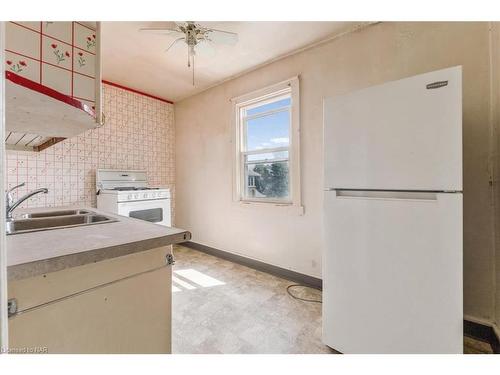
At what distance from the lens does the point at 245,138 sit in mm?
3123

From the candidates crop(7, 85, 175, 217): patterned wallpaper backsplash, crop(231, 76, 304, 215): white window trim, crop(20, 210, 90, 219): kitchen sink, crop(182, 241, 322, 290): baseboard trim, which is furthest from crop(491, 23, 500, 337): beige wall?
crop(7, 85, 175, 217): patterned wallpaper backsplash

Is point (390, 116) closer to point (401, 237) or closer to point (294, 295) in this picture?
point (401, 237)

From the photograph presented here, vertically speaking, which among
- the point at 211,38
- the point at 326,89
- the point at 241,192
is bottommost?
the point at 241,192

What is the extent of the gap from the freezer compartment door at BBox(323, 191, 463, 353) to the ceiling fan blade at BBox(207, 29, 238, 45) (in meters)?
1.58

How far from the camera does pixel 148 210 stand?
9.86ft

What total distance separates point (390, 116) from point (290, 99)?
5.05 ft

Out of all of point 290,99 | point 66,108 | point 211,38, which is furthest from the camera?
point 290,99

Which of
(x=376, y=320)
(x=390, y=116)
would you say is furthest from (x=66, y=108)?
(x=376, y=320)

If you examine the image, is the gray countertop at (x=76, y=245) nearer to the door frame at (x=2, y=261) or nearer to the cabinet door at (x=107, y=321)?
the cabinet door at (x=107, y=321)

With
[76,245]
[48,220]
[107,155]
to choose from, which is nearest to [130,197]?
[107,155]

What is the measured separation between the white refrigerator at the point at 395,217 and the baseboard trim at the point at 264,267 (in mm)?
926

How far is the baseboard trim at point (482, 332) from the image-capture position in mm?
1483

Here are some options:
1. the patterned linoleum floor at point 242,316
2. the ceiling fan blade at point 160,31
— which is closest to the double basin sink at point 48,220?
the patterned linoleum floor at point 242,316
